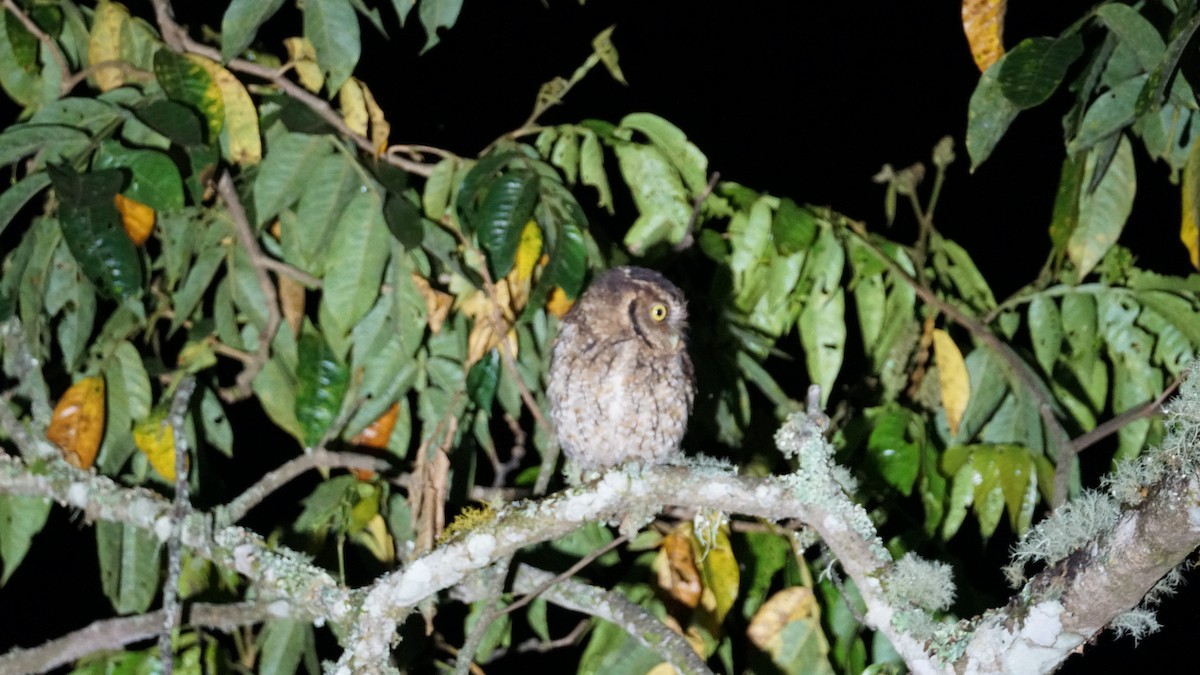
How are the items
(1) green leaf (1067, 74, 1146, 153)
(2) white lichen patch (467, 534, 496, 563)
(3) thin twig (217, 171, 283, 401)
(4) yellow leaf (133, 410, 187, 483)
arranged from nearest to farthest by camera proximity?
(2) white lichen patch (467, 534, 496, 563)
(1) green leaf (1067, 74, 1146, 153)
(4) yellow leaf (133, 410, 187, 483)
(3) thin twig (217, 171, 283, 401)

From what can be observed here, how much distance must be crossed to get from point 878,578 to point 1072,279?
1.14 metres

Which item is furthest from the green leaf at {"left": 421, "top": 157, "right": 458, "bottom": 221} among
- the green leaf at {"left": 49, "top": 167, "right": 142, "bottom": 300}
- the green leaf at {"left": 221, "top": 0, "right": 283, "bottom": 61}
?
the green leaf at {"left": 49, "top": 167, "right": 142, "bottom": 300}

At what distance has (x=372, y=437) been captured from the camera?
2.41m

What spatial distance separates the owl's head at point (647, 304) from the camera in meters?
2.20

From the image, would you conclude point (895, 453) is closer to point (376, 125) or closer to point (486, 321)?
point (486, 321)

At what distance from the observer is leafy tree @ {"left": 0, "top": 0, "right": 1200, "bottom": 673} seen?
6.11 feet

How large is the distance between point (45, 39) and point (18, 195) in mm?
558

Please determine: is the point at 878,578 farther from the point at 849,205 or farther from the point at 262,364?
the point at 849,205

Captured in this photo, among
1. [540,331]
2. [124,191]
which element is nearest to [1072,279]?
[540,331]

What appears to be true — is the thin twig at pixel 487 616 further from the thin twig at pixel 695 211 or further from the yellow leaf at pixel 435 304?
the thin twig at pixel 695 211

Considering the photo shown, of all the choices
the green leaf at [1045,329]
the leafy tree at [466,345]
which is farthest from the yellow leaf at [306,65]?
the green leaf at [1045,329]

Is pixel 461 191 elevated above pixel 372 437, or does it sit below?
above

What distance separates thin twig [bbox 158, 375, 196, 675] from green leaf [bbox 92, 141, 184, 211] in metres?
0.36

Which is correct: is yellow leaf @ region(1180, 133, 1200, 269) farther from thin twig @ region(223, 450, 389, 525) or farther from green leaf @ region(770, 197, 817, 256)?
thin twig @ region(223, 450, 389, 525)
